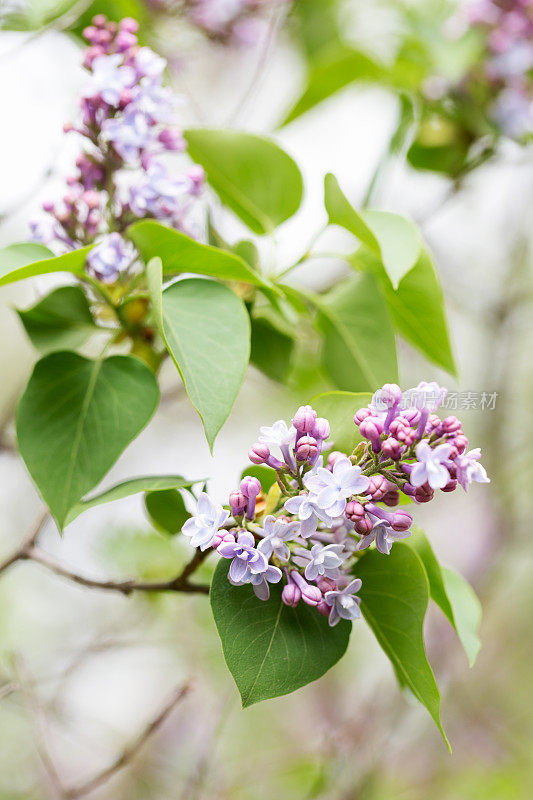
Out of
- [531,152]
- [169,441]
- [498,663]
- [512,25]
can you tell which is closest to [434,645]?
[498,663]

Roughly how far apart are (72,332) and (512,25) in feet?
2.26

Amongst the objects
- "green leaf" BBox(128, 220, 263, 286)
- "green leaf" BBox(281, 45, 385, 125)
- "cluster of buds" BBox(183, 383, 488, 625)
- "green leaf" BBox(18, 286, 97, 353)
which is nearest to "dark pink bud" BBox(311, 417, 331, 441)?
"cluster of buds" BBox(183, 383, 488, 625)

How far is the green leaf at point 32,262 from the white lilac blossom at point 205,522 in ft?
0.45

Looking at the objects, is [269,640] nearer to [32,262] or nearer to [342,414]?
[342,414]

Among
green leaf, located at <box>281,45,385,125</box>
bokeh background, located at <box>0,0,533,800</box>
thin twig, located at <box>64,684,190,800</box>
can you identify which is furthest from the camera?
bokeh background, located at <box>0,0,533,800</box>

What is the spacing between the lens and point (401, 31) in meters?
0.90

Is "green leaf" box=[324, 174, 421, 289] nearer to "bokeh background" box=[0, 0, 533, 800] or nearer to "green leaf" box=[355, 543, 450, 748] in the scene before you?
"green leaf" box=[355, 543, 450, 748]

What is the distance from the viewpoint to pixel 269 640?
353mm

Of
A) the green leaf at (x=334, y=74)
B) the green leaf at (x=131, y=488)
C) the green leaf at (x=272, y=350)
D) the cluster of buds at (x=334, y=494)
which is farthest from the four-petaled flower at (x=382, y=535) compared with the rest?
the green leaf at (x=334, y=74)

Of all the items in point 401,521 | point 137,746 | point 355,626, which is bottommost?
point 355,626

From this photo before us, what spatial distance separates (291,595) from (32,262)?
0.21 metres

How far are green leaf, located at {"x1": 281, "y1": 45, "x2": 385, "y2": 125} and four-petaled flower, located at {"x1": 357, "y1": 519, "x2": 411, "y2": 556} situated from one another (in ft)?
1.89

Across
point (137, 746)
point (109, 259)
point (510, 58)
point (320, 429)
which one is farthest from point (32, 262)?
point (510, 58)

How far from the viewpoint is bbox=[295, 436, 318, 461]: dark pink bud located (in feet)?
1.10
